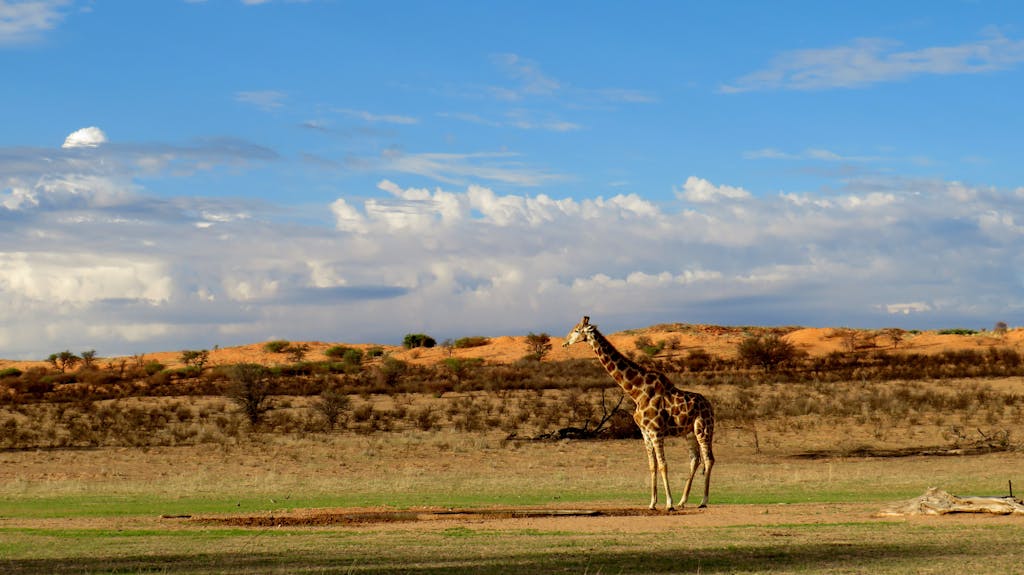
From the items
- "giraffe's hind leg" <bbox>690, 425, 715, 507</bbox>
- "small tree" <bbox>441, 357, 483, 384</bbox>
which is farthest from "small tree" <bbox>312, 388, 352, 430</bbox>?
"giraffe's hind leg" <bbox>690, 425, 715, 507</bbox>

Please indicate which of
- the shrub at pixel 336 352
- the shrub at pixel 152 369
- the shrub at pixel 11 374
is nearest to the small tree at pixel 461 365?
the shrub at pixel 336 352

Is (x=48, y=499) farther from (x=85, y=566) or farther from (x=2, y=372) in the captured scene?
(x=2, y=372)

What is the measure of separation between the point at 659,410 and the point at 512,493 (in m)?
5.57

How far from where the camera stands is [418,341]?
111 metres

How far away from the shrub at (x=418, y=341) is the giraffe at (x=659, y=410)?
284 feet

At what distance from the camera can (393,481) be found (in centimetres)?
3022

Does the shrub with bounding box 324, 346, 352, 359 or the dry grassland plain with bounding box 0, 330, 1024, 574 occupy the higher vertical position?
the shrub with bounding box 324, 346, 352, 359

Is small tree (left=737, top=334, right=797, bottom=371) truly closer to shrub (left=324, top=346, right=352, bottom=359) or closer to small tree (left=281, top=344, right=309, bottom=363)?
shrub (left=324, top=346, right=352, bottom=359)

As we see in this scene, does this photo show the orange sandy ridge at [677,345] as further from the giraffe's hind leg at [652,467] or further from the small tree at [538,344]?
the giraffe's hind leg at [652,467]

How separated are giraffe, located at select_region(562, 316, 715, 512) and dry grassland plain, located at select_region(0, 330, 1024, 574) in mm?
1144

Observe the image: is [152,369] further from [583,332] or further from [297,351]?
[583,332]

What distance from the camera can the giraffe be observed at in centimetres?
2333

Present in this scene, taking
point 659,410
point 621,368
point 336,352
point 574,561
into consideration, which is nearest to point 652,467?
point 659,410

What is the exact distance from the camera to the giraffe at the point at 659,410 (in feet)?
76.5
